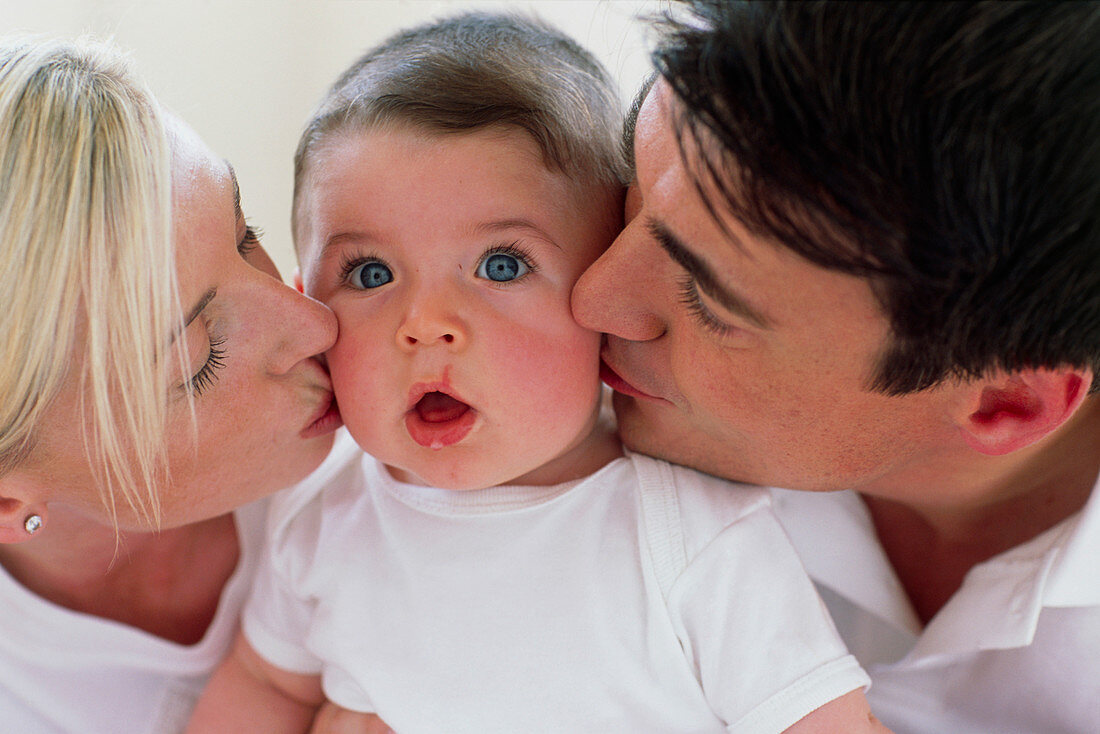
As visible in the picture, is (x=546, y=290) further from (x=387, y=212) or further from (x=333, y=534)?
(x=333, y=534)

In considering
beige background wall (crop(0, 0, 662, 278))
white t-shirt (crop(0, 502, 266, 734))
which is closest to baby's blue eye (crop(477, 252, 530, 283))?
beige background wall (crop(0, 0, 662, 278))

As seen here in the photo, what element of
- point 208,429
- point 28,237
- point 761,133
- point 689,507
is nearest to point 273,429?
point 208,429

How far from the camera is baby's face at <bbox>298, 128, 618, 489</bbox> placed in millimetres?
1037

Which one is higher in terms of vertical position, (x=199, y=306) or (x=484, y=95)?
(x=484, y=95)

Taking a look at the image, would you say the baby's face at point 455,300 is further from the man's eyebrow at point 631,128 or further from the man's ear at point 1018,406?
the man's ear at point 1018,406

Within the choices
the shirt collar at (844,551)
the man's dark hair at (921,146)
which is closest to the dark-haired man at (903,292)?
the man's dark hair at (921,146)

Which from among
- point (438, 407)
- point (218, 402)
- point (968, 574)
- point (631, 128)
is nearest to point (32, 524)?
point (218, 402)

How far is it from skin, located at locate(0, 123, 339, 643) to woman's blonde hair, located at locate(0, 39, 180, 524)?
29 millimetres

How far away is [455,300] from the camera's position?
1043mm

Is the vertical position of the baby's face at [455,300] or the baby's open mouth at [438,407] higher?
the baby's face at [455,300]

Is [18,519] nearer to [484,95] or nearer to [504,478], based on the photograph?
[504,478]

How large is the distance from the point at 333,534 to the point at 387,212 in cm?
46

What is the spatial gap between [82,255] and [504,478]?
51 centimetres

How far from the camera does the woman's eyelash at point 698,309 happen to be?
0.98 meters
